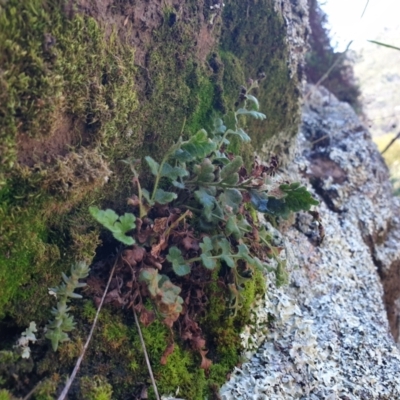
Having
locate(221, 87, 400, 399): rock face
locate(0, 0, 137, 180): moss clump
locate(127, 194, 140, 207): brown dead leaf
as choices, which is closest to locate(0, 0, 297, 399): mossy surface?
locate(0, 0, 137, 180): moss clump

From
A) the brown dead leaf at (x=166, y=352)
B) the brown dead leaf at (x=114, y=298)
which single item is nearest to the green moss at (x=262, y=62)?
the brown dead leaf at (x=114, y=298)

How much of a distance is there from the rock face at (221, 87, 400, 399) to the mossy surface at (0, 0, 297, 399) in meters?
0.28

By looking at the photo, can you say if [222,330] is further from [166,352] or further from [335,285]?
[335,285]

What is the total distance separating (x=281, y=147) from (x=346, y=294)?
1732 mm

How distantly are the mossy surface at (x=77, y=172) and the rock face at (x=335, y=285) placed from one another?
28 cm

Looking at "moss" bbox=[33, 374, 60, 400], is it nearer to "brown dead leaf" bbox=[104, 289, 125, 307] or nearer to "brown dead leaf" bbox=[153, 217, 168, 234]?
"brown dead leaf" bbox=[104, 289, 125, 307]

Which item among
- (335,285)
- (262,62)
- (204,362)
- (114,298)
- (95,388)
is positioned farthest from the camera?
(262,62)

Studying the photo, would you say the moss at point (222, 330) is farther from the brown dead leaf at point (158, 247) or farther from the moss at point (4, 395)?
the moss at point (4, 395)

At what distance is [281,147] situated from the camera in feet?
15.6

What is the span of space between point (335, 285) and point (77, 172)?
8.63ft

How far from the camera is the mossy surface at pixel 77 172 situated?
1.84 m

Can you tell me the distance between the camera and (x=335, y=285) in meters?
3.82

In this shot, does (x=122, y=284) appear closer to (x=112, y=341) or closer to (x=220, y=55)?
(x=112, y=341)

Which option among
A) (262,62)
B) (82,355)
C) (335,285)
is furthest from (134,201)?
(262,62)
